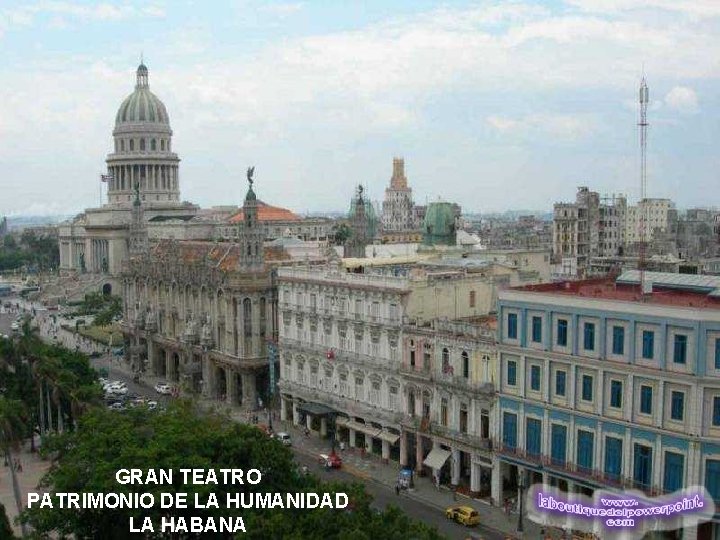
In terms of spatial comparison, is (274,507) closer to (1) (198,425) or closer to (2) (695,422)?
(1) (198,425)

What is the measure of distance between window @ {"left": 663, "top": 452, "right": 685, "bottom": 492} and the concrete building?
61 mm

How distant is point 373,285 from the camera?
77688mm

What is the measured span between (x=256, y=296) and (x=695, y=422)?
2226 inches

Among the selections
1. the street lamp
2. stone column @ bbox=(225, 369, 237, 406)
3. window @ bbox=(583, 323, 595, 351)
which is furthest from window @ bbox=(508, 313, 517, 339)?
stone column @ bbox=(225, 369, 237, 406)

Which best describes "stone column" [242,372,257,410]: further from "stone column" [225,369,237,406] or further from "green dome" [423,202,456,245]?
"green dome" [423,202,456,245]

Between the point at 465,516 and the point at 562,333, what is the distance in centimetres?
Result: 1472

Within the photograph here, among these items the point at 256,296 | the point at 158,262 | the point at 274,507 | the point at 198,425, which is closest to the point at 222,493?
the point at 274,507

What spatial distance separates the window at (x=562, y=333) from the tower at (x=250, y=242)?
45896mm

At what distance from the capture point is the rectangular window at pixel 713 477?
51.8m

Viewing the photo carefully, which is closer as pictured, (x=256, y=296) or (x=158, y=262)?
(x=256, y=296)

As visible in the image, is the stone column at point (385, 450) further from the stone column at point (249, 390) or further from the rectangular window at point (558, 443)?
the stone column at point (249, 390)

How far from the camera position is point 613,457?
5703cm

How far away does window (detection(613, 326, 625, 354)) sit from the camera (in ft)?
185

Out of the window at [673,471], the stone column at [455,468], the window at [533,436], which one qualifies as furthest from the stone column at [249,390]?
the window at [673,471]
